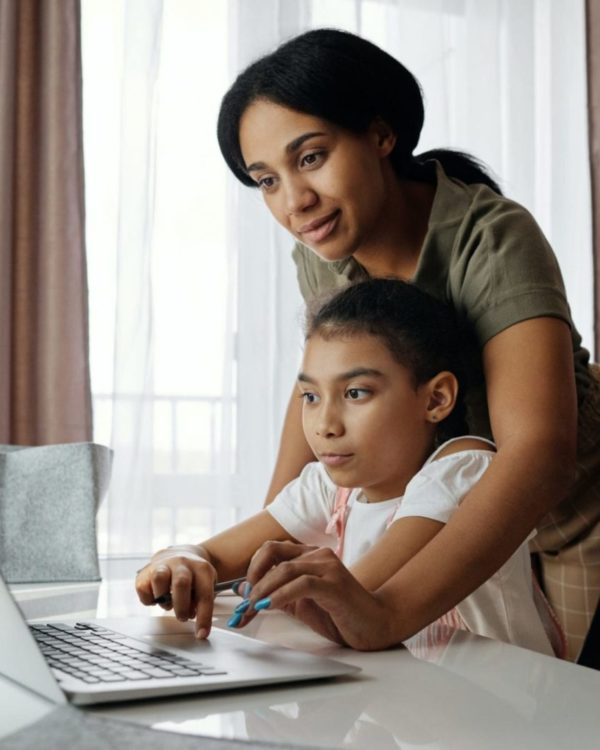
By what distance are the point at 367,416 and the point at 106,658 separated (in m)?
0.48

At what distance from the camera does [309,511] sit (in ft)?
3.91

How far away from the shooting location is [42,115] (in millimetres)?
2602

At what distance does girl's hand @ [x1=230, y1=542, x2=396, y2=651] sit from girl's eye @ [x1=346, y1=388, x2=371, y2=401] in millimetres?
322

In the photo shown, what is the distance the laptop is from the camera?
0.52m

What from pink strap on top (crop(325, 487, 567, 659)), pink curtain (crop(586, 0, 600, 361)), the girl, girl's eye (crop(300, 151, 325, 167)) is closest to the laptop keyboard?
the girl

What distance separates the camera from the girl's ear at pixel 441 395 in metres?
1.08

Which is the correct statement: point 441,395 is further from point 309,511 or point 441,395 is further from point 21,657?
point 21,657

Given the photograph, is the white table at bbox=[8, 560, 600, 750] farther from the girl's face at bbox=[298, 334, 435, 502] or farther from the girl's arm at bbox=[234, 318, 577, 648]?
the girl's face at bbox=[298, 334, 435, 502]

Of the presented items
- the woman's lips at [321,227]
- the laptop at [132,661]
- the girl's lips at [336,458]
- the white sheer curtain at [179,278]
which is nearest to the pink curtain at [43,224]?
the white sheer curtain at [179,278]

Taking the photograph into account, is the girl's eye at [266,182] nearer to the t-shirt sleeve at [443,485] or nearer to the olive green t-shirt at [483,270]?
the olive green t-shirt at [483,270]

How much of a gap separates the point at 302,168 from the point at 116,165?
64.5 inches

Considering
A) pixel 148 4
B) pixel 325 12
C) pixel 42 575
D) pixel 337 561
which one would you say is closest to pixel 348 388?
pixel 337 561

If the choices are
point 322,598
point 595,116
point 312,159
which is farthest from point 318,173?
point 595,116

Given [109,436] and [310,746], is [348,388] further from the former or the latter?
[109,436]
